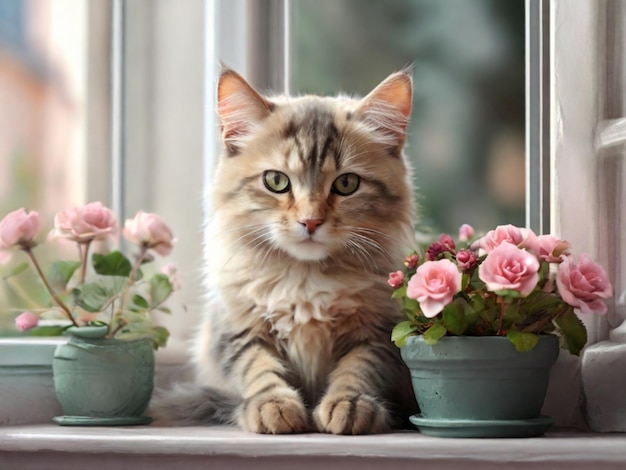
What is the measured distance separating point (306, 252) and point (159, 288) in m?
0.37

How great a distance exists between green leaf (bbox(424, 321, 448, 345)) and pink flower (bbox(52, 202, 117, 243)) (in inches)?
26.7

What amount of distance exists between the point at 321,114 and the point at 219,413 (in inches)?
23.2

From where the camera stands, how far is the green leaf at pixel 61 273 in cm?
164

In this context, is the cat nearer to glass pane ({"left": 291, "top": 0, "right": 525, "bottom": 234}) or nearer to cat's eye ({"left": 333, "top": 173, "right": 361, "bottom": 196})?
cat's eye ({"left": 333, "top": 173, "right": 361, "bottom": 196})

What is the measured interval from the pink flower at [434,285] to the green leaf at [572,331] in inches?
7.7

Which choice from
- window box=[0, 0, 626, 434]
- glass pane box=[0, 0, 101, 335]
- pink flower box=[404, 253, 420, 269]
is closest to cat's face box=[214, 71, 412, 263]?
pink flower box=[404, 253, 420, 269]

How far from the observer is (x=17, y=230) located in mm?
1548

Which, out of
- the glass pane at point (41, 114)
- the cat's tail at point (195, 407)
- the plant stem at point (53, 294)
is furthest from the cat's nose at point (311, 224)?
the glass pane at point (41, 114)

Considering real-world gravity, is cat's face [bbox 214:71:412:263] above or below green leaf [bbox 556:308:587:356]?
above

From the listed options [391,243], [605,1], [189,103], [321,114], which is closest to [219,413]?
[391,243]

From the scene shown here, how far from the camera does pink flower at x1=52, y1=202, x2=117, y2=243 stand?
161 cm

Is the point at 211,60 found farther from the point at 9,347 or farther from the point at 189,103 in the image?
the point at 9,347

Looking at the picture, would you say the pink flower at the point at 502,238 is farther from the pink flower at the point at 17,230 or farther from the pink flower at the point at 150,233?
the pink flower at the point at 17,230

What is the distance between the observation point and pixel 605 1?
5.01 ft
